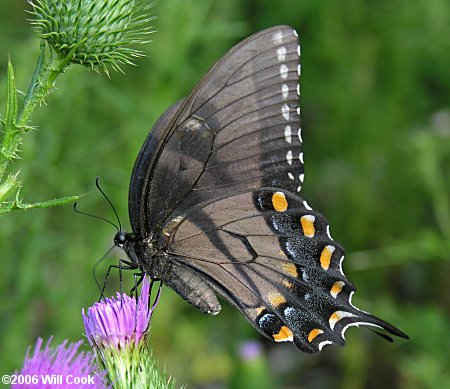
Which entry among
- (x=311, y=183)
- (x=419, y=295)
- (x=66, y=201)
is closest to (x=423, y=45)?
(x=311, y=183)

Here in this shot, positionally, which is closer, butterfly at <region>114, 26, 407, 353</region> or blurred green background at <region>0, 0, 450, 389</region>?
butterfly at <region>114, 26, 407, 353</region>

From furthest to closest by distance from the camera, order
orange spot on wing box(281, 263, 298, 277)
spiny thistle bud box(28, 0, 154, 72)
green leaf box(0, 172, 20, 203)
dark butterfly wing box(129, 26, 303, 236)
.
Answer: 1. orange spot on wing box(281, 263, 298, 277)
2. dark butterfly wing box(129, 26, 303, 236)
3. spiny thistle bud box(28, 0, 154, 72)
4. green leaf box(0, 172, 20, 203)

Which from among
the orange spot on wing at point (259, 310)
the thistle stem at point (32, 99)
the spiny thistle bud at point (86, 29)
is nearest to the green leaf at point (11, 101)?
the thistle stem at point (32, 99)

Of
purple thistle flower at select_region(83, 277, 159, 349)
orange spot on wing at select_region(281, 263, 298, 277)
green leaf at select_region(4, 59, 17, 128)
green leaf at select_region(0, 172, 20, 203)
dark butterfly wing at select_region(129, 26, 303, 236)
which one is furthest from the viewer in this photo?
orange spot on wing at select_region(281, 263, 298, 277)

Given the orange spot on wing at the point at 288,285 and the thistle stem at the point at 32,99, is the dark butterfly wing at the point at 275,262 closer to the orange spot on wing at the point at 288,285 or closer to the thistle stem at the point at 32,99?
the orange spot on wing at the point at 288,285

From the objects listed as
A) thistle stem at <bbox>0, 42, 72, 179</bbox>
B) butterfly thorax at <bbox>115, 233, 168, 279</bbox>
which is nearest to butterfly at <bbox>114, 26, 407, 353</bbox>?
butterfly thorax at <bbox>115, 233, 168, 279</bbox>

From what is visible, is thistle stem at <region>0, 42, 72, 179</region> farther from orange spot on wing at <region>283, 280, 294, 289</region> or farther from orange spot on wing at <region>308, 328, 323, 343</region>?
orange spot on wing at <region>308, 328, 323, 343</region>

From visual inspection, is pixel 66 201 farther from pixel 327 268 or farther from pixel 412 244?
pixel 412 244
